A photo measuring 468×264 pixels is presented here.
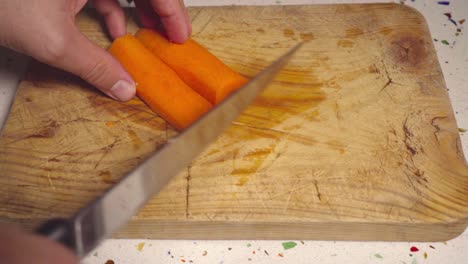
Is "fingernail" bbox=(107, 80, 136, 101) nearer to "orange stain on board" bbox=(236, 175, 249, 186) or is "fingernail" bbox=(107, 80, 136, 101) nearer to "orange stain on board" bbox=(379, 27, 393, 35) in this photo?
"orange stain on board" bbox=(236, 175, 249, 186)

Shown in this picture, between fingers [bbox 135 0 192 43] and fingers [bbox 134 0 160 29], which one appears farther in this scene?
fingers [bbox 134 0 160 29]

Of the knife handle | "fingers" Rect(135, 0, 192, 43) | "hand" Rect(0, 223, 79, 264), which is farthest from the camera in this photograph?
"fingers" Rect(135, 0, 192, 43)

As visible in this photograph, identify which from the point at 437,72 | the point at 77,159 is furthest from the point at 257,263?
the point at 437,72

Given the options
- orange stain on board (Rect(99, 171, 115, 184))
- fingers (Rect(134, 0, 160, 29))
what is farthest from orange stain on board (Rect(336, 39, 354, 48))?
orange stain on board (Rect(99, 171, 115, 184))

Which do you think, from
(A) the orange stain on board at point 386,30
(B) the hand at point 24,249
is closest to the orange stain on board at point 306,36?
(A) the orange stain on board at point 386,30

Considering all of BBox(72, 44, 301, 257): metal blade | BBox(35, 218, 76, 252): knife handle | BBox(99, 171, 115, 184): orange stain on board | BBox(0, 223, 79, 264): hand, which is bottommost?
BBox(99, 171, 115, 184): orange stain on board

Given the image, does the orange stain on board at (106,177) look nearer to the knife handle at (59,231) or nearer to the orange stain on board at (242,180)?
the orange stain on board at (242,180)
